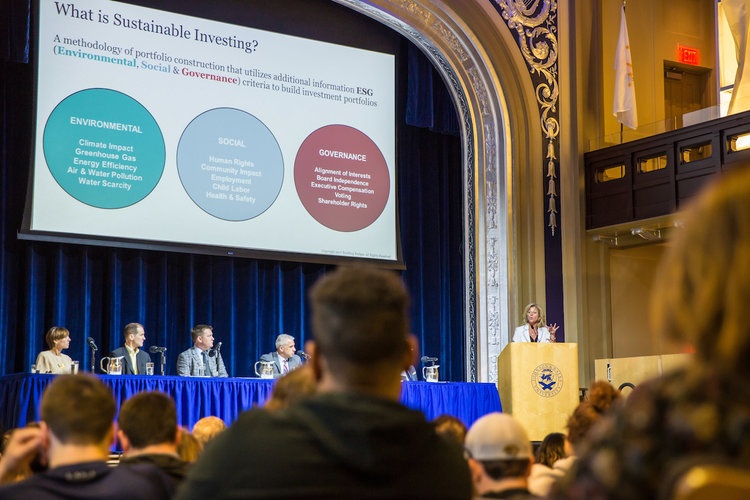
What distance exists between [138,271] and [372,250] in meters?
2.45

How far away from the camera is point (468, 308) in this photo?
1133cm

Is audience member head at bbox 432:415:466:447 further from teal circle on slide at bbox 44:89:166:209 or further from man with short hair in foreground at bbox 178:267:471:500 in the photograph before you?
teal circle on slide at bbox 44:89:166:209

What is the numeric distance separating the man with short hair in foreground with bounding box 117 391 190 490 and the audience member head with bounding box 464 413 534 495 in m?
0.71

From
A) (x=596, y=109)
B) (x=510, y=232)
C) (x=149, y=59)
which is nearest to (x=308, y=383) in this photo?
(x=149, y=59)

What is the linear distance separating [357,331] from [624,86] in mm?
10081

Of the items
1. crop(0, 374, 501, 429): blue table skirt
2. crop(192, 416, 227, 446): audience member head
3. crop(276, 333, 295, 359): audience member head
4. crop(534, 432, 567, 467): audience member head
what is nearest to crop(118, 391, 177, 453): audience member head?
crop(192, 416, 227, 446): audience member head

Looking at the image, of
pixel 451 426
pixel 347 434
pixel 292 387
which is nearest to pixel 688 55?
pixel 451 426

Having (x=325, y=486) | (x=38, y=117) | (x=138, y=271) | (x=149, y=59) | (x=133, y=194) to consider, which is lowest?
(x=325, y=486)

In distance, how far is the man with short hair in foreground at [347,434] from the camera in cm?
127

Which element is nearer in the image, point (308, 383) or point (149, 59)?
point (308, 383)

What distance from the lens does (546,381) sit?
27.9 feet

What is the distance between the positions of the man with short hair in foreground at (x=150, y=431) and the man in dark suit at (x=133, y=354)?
259 inches

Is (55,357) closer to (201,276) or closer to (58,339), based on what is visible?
(58,339)

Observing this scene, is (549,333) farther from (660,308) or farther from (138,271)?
(660,308)
